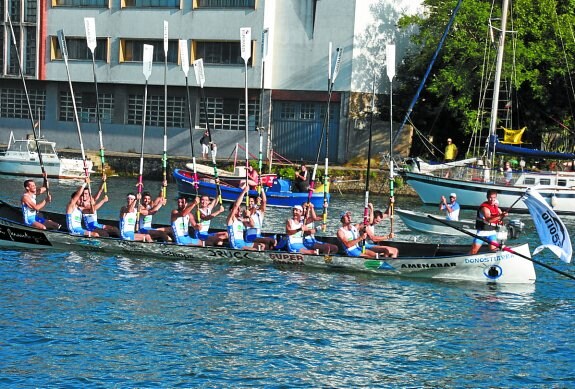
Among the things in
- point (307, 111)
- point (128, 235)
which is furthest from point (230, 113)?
point (128, 235)

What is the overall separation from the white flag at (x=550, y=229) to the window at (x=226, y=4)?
1324 inches

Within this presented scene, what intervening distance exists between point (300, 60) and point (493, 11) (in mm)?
11040

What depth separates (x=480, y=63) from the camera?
49.1 m

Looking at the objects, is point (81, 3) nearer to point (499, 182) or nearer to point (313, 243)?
point (499, 182)

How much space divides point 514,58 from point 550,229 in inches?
1000

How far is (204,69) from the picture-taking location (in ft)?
184

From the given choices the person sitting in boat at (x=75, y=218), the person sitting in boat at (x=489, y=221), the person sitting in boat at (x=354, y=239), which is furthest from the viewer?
the person sitting in boat at (x=75, y=218)

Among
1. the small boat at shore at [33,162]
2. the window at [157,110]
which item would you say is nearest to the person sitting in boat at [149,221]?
the small boat at shore at [33,162]

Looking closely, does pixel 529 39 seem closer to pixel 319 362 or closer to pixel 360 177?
pixel 360 177

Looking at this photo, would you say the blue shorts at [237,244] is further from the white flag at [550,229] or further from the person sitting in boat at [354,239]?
the white flag at [550,229]

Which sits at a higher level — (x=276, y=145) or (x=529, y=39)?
(x=529, y=39)


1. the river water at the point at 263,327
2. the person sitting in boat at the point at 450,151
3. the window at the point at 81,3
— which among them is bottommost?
the river water at the point at 263,327

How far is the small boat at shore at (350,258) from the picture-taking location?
2598 centimetres

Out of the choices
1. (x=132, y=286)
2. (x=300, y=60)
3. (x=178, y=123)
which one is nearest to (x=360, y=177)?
(x=300, y=60)
